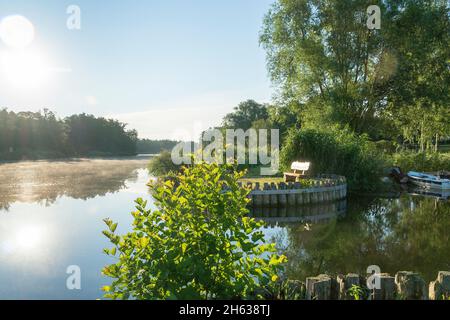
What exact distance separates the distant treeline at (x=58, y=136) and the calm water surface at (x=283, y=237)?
60.0 meters

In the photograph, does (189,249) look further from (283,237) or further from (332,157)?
(332,157)

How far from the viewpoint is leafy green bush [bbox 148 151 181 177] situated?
29.0 metres

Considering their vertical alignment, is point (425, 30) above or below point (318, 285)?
above

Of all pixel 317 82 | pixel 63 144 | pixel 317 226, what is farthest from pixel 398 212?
pixel 63 144

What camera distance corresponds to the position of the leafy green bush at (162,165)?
95.2 feet

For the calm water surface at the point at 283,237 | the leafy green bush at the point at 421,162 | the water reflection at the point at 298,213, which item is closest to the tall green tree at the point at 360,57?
the leafy green bush at the point at 421,162

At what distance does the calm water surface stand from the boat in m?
4.09

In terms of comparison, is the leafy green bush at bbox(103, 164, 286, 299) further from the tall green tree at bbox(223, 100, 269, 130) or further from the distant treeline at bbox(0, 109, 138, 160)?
the tall green tree at bbox(223, 100, 269, 130)

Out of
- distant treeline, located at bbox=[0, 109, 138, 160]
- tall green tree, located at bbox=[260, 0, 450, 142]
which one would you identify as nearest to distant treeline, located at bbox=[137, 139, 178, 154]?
distant treeline, located at bbox=[0, 109, 138, 160]

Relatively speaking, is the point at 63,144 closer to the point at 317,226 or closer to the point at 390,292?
the point at 317,226

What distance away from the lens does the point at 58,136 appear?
3396 inches

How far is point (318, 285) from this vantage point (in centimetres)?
507
